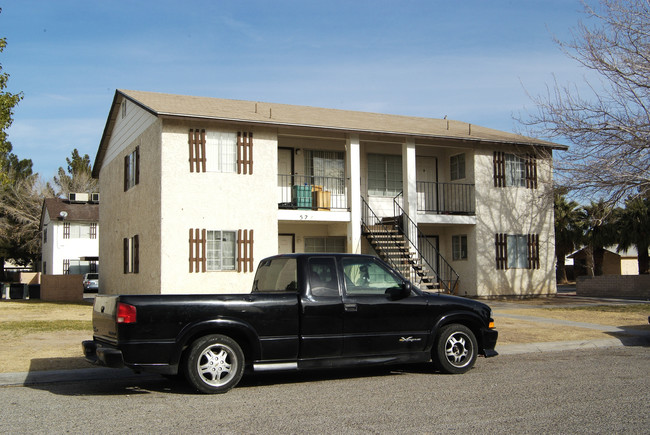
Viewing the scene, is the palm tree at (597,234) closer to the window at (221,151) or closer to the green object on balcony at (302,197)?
the green object on balcony at (302,197)

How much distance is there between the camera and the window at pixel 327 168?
23469mm

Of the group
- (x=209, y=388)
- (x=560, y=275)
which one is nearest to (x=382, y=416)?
(x=209, y=388)

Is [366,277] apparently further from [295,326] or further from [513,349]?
[513,349]

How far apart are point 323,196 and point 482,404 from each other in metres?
15.4

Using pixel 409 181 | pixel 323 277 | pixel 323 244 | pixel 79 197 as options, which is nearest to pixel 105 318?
pixel 323 277

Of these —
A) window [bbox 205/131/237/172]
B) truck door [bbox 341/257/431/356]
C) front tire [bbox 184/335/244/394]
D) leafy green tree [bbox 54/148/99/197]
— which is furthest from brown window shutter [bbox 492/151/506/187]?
leafy green tree [bbox 54/148/99/197]

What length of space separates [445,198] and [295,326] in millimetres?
17844

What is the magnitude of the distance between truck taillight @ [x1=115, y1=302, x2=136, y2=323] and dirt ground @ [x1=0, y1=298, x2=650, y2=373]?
256 centimetres

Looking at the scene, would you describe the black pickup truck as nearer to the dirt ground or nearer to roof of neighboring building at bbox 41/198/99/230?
the dirt ground

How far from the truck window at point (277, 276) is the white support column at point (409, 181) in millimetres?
13420

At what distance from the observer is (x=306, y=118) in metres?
22.1

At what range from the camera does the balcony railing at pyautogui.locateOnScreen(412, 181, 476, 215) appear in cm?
2438

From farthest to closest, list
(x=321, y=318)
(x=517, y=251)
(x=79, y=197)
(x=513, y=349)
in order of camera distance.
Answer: (x=79, y=197), (x=517, y=251), (x=513, y=349), (x=321, y=318)

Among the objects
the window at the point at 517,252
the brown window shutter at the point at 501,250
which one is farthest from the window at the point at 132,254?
the window at the point at 517,252
